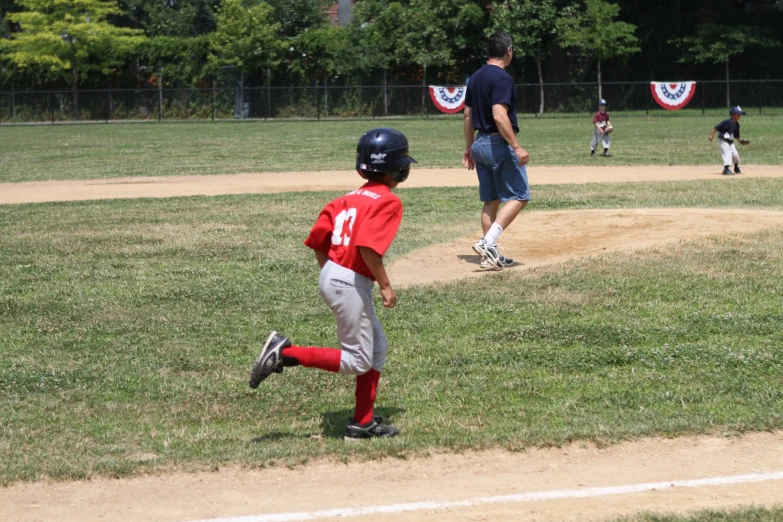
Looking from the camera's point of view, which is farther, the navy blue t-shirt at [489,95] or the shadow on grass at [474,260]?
the shadow on grass at [474,260]

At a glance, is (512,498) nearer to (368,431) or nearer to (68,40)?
(368,431)

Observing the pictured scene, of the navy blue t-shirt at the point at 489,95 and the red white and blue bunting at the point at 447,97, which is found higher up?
the red white and blue bunting at the point at 447,97

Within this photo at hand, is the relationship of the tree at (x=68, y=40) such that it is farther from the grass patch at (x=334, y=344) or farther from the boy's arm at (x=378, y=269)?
the boy's arm at (x=378, y=269)

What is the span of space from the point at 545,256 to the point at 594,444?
16.2ft

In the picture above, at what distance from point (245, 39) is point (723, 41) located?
2293 cm

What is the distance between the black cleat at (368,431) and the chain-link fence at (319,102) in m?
39.1

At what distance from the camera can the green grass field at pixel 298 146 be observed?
22.4 metres

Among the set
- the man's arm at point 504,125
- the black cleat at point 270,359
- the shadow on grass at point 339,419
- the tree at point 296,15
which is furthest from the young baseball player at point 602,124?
the tree at point 296,15

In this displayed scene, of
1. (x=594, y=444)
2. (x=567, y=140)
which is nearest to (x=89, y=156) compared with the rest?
(x=567, y=140)

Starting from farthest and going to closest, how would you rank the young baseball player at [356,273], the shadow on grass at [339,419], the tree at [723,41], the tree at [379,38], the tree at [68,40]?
the tree at [68,40] → the tree at [379,38] → the tree at [723,41] → the shadow on grass at [339,419] → the young baseball player at [356,273]

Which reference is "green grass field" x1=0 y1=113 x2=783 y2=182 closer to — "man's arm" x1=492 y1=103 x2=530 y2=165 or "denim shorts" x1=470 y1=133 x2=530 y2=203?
"denim shorts" x1=470 y1=133 x2=530 y2=203

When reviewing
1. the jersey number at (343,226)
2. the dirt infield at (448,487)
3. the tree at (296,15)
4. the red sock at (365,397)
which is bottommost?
the dirt infield at (448,487)

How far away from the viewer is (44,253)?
1071cm

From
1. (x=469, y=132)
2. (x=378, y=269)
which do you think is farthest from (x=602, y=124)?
(x=378, y=269)
